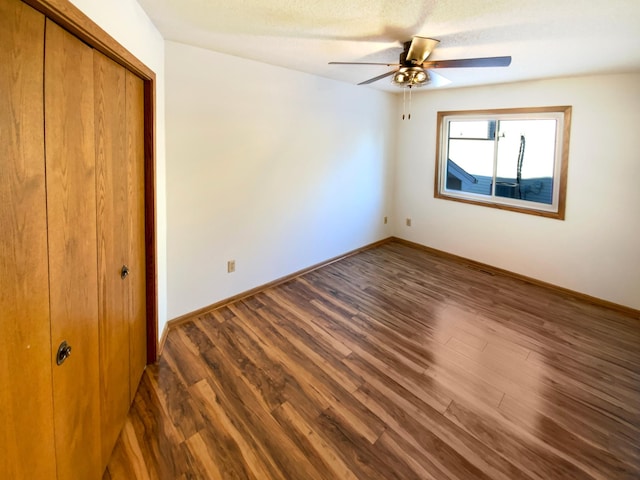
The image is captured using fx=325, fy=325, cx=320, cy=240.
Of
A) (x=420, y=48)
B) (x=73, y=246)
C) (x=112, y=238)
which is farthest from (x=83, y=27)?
(x=420, y=48)

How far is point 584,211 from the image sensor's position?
3.43 m

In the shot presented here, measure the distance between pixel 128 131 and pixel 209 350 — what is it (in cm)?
164

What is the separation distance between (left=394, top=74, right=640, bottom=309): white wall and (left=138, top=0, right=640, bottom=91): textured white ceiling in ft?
1.38

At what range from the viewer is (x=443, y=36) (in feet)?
7.32

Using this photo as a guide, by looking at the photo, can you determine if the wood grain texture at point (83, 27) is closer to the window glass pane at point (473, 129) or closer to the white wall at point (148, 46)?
the white wall at point (148, 46)

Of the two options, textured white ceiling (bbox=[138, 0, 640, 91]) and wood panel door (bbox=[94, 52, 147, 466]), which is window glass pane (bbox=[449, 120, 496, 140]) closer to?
textured white ceiling (bbox=[138, 0, 640, 91])

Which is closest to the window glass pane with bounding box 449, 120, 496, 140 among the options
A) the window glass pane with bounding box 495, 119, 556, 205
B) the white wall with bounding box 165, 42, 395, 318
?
the window glass pane with bounding box 495, 119, 556, 205

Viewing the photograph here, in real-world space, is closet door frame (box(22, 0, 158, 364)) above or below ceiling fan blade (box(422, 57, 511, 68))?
below

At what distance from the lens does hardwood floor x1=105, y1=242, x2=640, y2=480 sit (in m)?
1.66

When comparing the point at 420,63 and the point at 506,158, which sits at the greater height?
the point at 420,63

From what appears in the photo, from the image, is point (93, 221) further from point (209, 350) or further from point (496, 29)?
point (496, 29)

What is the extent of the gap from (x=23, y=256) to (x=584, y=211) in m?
4.42

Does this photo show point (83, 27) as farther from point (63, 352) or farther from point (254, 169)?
point (254, 169)

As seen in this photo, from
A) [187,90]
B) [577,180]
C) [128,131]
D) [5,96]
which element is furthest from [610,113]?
[5,96]
